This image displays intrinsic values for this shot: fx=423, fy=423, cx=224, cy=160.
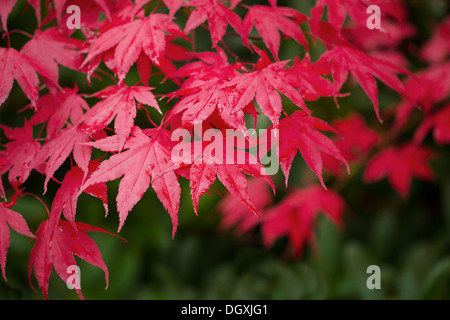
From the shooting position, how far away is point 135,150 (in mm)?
483

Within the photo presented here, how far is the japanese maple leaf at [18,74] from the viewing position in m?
0.54

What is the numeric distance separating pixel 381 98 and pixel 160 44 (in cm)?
125

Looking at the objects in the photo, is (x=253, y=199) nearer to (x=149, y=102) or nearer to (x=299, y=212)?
(x=299, y=212)

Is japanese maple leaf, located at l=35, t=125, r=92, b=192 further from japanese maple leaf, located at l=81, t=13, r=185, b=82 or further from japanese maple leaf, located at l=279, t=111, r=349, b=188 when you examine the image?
japanese maple leaf, located at l=279, t=111, r=349, b=188

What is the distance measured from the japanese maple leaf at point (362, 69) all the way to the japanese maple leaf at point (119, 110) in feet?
0.85

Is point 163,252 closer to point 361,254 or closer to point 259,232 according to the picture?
point 259,232

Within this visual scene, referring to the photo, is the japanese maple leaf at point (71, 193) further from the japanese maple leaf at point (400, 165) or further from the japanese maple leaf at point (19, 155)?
the japanese maple leaf at point (400, 165)

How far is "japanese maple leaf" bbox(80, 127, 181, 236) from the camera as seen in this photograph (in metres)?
0.45

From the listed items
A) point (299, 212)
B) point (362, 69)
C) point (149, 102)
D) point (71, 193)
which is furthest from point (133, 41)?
point (299, 212)

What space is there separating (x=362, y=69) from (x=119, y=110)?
333mm

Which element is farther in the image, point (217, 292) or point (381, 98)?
point (381, 98)

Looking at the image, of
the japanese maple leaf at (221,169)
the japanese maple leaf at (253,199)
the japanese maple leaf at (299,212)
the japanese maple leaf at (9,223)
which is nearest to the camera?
the japanese maple leaf at (221,169)

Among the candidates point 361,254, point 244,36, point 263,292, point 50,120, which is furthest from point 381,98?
point 50,120

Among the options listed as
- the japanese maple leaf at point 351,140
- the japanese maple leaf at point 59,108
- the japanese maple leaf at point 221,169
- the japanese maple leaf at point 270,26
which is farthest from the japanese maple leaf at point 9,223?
the japanese maple leaf at point 351,140
